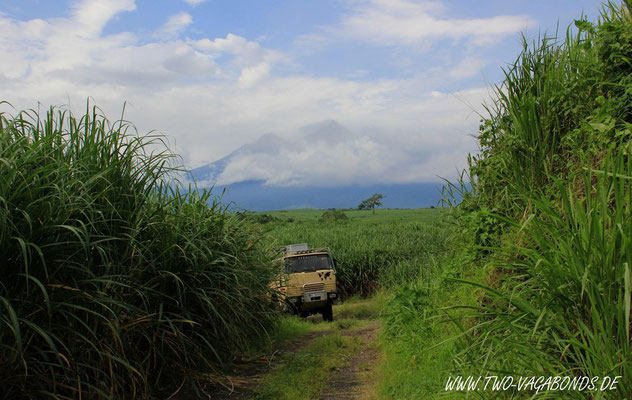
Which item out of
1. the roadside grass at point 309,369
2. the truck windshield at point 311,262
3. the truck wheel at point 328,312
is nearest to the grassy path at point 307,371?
the roadside grass at point 309,369

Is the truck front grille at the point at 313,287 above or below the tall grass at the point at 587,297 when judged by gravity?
below

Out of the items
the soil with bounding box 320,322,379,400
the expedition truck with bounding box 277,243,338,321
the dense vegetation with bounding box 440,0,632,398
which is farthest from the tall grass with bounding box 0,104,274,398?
the expedition truck with bounding box 277,243,338,321

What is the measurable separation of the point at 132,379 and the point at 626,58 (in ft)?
17.9

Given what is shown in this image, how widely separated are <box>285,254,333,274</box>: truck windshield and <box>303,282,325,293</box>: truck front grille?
1.05 meters

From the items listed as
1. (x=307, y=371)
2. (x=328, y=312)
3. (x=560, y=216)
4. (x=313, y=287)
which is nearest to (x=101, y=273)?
(x=307, y=371)

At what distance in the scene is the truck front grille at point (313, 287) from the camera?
1474 centimetres

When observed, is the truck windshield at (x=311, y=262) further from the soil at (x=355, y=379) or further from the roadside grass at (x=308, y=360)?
the soil at (x=355, y=379)

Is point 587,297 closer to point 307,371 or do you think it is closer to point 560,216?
point 560,216

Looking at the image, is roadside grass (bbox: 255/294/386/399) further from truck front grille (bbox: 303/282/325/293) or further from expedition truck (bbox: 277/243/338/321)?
truck front grille (bbox: 303/282/325/293)

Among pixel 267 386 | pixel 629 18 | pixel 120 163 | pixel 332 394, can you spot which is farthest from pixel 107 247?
pixel 629 18

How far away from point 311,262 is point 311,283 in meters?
1.40

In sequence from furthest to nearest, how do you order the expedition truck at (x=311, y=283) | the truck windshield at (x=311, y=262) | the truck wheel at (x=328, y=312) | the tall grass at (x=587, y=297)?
1. the truck windshield at (x=311, y=262)
2. the truck wheel at (x=328, y=312)
3. the expedition truck at (x=311, y=283)
4. the tall grass at (x=587, y=297)

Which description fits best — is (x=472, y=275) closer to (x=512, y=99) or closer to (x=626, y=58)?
(x=512, y=99)

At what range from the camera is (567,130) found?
5645 millimetres
